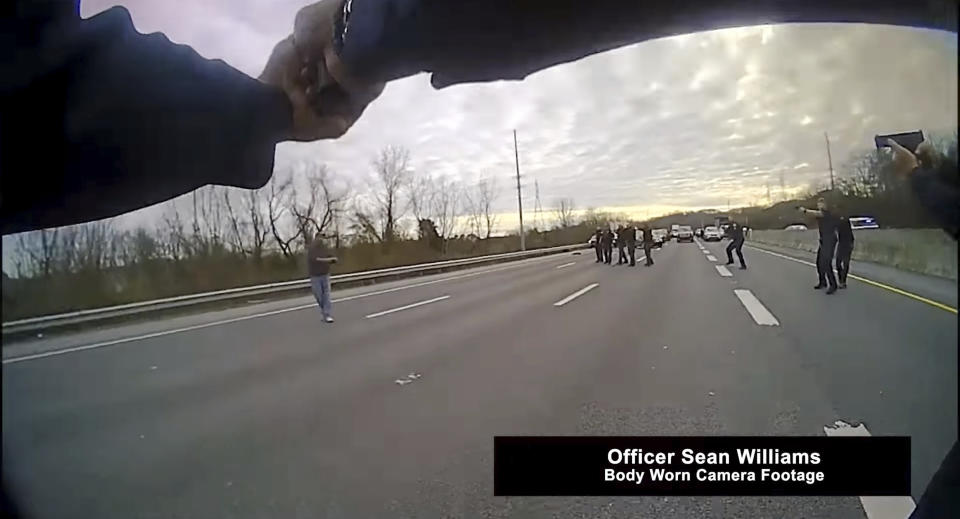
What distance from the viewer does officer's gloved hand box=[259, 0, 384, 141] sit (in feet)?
4.60

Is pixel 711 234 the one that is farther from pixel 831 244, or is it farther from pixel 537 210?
pixel 537 210

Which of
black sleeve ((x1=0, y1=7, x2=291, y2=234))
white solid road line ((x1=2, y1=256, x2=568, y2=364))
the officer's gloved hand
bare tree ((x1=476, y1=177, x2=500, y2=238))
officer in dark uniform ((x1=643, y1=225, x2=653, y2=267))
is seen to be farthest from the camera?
white solid road line ((x1=2, y1=256, x2=568, y2=364))

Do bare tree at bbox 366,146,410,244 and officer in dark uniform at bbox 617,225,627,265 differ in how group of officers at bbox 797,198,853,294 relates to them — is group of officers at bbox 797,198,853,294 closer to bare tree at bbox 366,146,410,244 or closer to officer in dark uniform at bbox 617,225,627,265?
officer in dark uniform at bbox 617,225,627,265

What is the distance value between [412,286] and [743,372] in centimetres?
98

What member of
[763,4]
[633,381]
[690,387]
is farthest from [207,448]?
[763,4]

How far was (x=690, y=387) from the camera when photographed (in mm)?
1710

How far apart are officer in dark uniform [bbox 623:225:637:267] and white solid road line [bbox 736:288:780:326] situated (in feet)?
0.97

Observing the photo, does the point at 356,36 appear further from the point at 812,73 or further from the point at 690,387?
the point at 690,387

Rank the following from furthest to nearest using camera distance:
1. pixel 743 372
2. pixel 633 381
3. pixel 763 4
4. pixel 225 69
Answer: pixel 633 381 → pixel 743 372 → pixel 225 69 → pixel 763 4

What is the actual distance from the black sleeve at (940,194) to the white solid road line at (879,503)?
57 cm

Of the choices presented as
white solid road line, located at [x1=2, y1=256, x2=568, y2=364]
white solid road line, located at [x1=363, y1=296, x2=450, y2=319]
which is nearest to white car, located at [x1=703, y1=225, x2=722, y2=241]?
white solid road line, located at [x1=2, y1=256, x2=568, y2=364]

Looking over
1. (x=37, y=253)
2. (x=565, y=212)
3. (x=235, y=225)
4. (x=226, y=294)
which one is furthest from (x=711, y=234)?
(x=37, y=253)

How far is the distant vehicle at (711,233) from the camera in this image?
63.6 inches

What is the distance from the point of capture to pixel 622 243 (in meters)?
1.83
